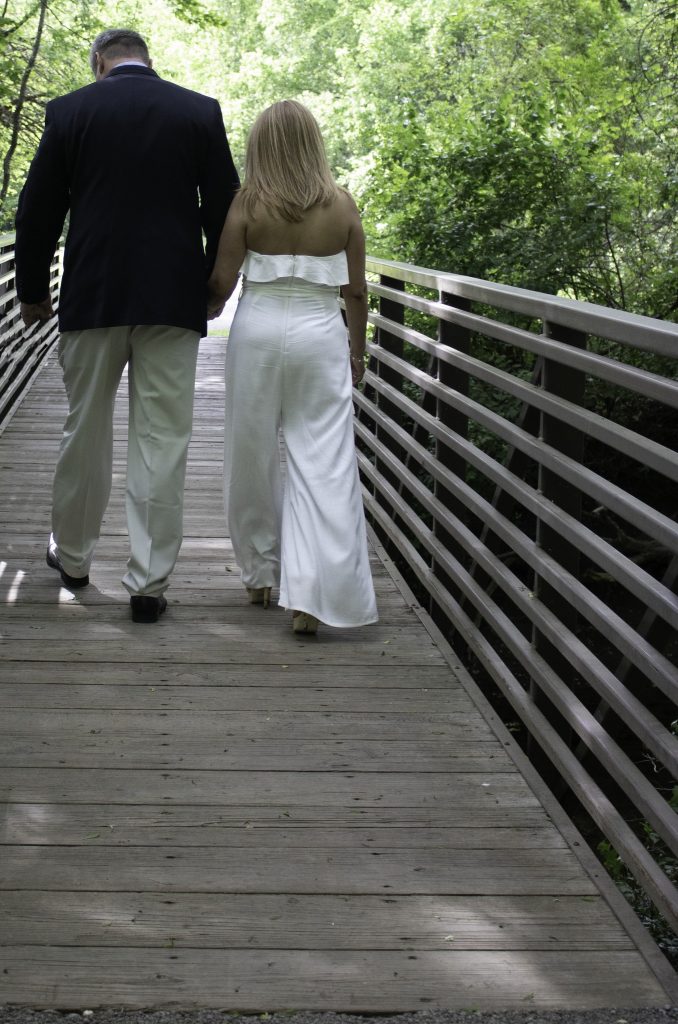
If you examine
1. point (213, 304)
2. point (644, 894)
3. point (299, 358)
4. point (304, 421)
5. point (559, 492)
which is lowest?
point (644, 894)

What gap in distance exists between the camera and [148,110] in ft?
13.7

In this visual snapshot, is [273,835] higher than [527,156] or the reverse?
the reverse

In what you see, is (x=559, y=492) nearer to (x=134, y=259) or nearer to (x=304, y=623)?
(x=304, y=623)

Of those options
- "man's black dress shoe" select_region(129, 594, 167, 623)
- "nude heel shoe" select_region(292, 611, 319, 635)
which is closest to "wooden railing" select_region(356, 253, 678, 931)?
"nude heel shoe" select_region(292, 611, 319, 635)

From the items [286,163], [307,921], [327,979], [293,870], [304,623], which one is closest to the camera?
[327,979]

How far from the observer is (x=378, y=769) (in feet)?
10.8

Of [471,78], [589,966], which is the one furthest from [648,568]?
[471,78]

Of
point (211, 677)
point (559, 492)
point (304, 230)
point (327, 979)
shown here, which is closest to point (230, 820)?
point (327, 979)

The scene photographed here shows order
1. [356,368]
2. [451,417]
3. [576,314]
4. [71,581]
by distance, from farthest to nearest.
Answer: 1. [71,581]
2. [356,368]
3. [451,417]
4. [576,314]

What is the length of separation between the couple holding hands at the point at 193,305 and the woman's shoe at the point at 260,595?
0.21 m

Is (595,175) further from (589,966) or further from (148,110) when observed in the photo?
(589,966)

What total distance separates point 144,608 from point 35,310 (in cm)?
112

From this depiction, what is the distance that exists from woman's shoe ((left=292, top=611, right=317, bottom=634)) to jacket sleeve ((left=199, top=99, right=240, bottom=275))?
1254mm

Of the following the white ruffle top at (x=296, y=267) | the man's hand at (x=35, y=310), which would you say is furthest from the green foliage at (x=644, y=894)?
the man's hand at (x=35, y=310)
